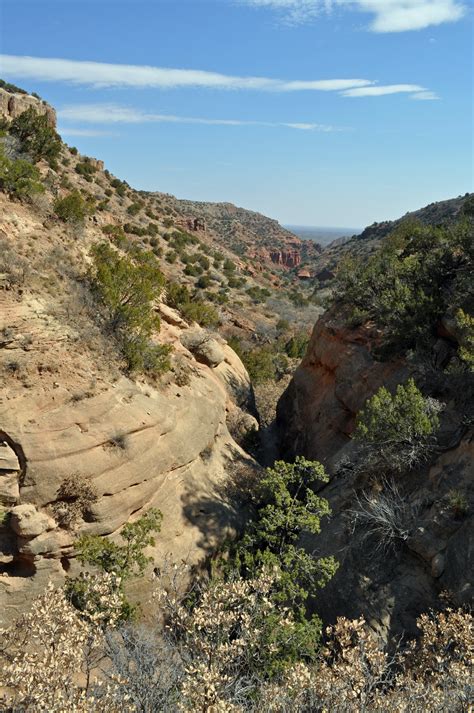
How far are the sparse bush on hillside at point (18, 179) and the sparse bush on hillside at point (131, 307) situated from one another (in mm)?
2958

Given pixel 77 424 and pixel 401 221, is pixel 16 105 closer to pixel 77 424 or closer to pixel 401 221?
pixel 77 424

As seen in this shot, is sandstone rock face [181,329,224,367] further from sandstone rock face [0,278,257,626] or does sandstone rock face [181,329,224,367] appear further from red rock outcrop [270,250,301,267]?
red rock outcrop [270,250,301,267]

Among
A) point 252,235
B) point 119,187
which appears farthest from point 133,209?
point 252,235

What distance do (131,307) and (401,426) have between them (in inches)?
352

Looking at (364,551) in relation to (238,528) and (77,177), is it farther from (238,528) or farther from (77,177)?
(77,177)

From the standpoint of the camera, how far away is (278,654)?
373 inches

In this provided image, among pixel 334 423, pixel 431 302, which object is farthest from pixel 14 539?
pixel 431 302

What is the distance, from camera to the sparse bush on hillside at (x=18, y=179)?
15.3 m

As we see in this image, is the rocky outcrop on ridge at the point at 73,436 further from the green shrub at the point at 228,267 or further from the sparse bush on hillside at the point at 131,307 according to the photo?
the green shrub at the point at 228,267

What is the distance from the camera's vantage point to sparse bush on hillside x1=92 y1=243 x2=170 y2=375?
14398 mm

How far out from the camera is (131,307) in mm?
14703

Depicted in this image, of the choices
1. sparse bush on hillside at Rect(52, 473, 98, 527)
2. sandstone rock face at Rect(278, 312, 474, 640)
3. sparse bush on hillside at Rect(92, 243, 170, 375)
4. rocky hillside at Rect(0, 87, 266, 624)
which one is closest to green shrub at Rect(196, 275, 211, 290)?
rocky hillside at Rect(0, 87, 266, 624)

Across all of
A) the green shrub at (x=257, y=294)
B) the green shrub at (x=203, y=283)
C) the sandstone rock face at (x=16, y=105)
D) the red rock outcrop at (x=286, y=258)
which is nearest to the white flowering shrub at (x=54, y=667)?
the green shrub at (x=203, y=283)

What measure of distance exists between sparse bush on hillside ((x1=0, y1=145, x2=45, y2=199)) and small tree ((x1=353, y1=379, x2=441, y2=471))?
13.3 m
